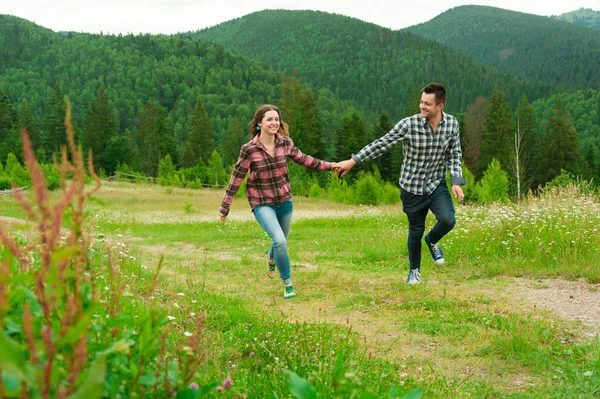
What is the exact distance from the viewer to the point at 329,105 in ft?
498

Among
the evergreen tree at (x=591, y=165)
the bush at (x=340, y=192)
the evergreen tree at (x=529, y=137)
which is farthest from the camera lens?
the evergreen tree at (x=529, y=137)

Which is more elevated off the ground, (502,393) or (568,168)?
(502,393)

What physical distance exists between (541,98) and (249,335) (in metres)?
158

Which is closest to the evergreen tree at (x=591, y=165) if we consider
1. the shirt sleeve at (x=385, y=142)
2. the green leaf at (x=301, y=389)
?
the shirt sleeve at (x=385, y=142)

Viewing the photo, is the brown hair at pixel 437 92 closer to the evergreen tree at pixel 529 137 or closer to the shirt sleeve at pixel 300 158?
the shirt sleeve at pixel 300 158

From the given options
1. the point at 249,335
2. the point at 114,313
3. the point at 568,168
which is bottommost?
the point at 568,168

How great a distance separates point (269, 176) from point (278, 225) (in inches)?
23.8

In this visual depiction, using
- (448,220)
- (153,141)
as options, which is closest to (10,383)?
(448,220)

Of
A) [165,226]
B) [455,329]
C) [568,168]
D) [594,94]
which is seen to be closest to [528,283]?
Result: [455,329]

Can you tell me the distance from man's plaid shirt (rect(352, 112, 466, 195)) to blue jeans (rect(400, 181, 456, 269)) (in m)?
0.10

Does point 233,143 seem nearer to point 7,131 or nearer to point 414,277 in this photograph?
point 7,131

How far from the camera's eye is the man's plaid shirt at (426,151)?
23.1 feet

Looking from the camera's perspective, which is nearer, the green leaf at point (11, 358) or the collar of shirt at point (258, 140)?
the green leaf at point (11, 358)

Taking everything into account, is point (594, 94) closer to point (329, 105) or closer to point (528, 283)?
point (329, 105)
